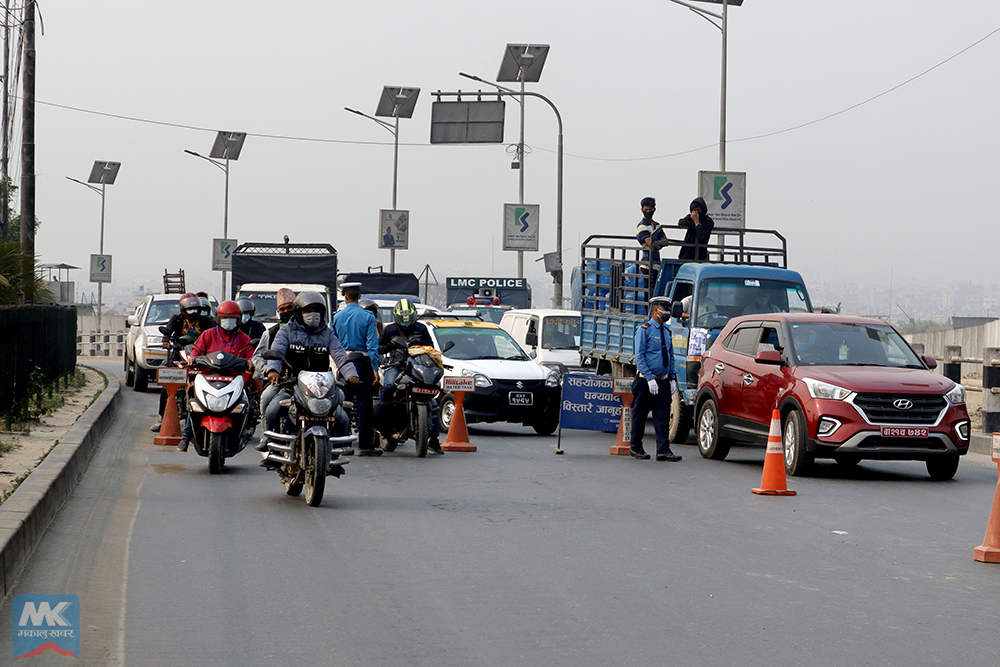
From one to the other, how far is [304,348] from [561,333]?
538 inches

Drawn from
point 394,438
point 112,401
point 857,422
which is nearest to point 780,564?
point 857,422

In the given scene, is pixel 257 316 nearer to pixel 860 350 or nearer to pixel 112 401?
pixel 112 401

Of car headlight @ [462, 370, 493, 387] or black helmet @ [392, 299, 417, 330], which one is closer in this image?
black helmet @ [392, 299, 417, 330]

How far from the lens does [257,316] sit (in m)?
26.7

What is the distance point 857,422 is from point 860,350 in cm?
170

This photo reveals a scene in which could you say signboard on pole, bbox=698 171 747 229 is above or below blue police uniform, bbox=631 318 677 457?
above

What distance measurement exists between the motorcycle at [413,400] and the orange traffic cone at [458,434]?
0.71m

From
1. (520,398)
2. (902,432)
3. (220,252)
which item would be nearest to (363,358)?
(520,398)

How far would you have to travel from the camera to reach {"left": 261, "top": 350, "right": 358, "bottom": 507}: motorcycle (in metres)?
11.0

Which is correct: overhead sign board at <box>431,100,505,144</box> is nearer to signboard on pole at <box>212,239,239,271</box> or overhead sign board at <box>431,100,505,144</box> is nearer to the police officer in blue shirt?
signboard on pole at <box>212,239,239,271</box>

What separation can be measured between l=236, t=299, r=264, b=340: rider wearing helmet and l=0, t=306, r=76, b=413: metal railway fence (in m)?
2.56

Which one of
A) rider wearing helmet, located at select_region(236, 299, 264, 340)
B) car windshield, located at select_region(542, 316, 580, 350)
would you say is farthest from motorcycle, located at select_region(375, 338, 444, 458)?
car windshield, located at select_region(542, 316, 580, 350)

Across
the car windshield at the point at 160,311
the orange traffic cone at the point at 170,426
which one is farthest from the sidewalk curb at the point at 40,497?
the car windshield at the point at 160,311

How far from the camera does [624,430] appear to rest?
55.6ft
